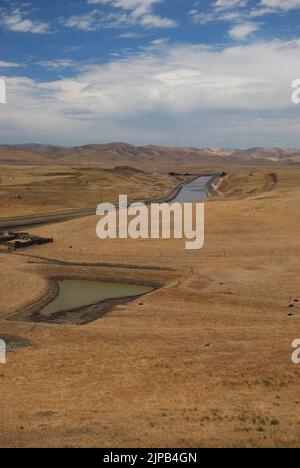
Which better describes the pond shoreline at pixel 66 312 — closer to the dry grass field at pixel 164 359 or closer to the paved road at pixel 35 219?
the dry grass field at pixel 164 359

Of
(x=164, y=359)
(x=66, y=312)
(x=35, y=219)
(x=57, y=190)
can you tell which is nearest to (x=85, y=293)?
(x=66, y=312)

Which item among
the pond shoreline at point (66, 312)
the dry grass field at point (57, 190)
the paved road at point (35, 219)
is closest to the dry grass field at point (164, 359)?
the pond shoreline at point (66, 312)

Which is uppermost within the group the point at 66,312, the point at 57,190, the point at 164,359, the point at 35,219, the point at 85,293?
the point at 57,190

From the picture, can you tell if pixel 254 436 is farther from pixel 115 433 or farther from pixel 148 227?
pixel 148 227

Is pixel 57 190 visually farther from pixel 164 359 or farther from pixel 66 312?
pixel 164 359

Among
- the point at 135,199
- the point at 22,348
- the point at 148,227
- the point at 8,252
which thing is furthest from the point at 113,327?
the point at 135,199

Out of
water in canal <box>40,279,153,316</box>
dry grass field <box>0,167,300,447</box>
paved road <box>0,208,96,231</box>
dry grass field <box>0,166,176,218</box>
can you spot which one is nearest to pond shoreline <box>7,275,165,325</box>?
water in canal <box>40,279,153,316</box>
